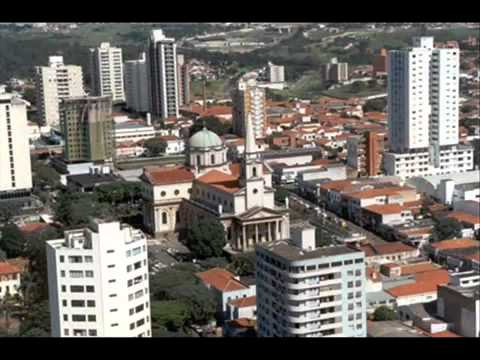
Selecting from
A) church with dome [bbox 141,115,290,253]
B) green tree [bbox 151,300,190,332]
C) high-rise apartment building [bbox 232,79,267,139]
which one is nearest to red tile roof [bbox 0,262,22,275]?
green tree [bbox 151,300,190,332]

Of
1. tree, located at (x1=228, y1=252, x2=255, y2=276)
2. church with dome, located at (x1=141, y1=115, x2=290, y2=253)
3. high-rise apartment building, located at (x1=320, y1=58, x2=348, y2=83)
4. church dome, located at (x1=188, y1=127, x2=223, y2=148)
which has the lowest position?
tree, located at (x1=228, y1=252, x2=255, y2=276)

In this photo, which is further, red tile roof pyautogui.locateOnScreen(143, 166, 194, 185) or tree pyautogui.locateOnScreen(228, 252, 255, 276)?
red tile roof pyautogui.locateOnScreen(143, 166, 194, 185)

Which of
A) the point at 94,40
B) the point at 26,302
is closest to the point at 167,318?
the point at 26,302

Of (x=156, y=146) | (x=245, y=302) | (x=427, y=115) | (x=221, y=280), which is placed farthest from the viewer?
(x=156, y=146)

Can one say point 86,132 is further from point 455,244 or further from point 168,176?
point 455,244

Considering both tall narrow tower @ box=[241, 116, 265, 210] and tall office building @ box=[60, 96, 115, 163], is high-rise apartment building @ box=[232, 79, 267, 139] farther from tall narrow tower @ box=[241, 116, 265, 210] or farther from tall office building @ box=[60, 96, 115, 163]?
tall narrow tower @ box=[241, 116, 265, 210]

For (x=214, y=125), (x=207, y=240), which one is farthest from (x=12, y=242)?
(x=214, y=125)

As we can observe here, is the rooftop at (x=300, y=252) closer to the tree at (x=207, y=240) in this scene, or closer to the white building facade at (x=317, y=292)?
the white building facade at (x=317, y=292)
